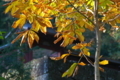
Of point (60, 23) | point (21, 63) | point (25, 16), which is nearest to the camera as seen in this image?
point (25, 16)

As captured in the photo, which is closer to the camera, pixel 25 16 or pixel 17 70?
pixel 25 16

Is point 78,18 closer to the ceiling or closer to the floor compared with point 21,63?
closer to the ceiling

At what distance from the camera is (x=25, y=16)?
90cm

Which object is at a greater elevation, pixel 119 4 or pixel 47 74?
pixel 119 4

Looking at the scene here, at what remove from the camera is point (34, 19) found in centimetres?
90

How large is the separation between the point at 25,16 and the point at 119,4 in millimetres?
A: 447

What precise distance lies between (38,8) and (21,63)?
6.57 feet

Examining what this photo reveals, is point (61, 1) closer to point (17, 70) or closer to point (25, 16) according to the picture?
point (25, 16)

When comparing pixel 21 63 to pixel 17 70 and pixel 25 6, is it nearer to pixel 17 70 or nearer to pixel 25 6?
pixel 17 70

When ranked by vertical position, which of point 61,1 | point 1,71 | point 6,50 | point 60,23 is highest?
point 61,1

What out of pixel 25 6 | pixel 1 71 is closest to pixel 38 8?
pixel 25 6

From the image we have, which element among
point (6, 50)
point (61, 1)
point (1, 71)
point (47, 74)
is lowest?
point (47, 74)

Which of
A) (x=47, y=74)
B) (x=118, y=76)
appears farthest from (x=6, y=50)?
(x=118, y=76)

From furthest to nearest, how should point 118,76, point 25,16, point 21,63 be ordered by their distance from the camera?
point 21,63
point 118,76
point 25,16
